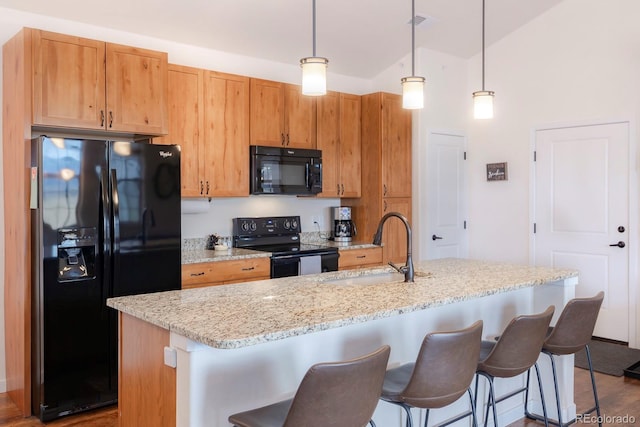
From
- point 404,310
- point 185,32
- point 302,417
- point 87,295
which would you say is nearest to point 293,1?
point 185,32

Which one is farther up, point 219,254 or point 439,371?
point 219,254

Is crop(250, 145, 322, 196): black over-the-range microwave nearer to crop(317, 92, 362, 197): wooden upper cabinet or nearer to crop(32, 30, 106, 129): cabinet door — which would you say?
crop(317, 92, 362, 197): wooden upper cabinet

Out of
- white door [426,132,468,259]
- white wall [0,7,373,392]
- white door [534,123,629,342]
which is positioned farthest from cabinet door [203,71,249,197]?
white door [534,123,629,342]

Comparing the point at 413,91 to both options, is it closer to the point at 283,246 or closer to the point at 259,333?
the point at 259,333

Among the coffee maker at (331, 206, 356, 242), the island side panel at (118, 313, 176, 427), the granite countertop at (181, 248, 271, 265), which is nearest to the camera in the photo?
the island side panel at (118, 313, 176, 427)

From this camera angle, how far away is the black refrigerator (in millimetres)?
3283

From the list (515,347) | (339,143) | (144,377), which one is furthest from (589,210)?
(144,377)

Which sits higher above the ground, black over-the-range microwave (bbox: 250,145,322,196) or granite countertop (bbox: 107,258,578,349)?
black over-the-range microwave (bbox: 250,145,322,196)

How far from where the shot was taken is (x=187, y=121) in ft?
13.9

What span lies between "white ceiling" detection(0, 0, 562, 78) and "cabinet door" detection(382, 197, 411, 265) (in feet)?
4.69

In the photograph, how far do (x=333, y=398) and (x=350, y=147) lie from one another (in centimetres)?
393

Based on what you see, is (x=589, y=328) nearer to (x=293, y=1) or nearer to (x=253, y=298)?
(x=253, y=298)

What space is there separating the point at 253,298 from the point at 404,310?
63 cm

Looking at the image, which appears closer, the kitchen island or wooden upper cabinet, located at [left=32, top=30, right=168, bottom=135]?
the kitchen island
